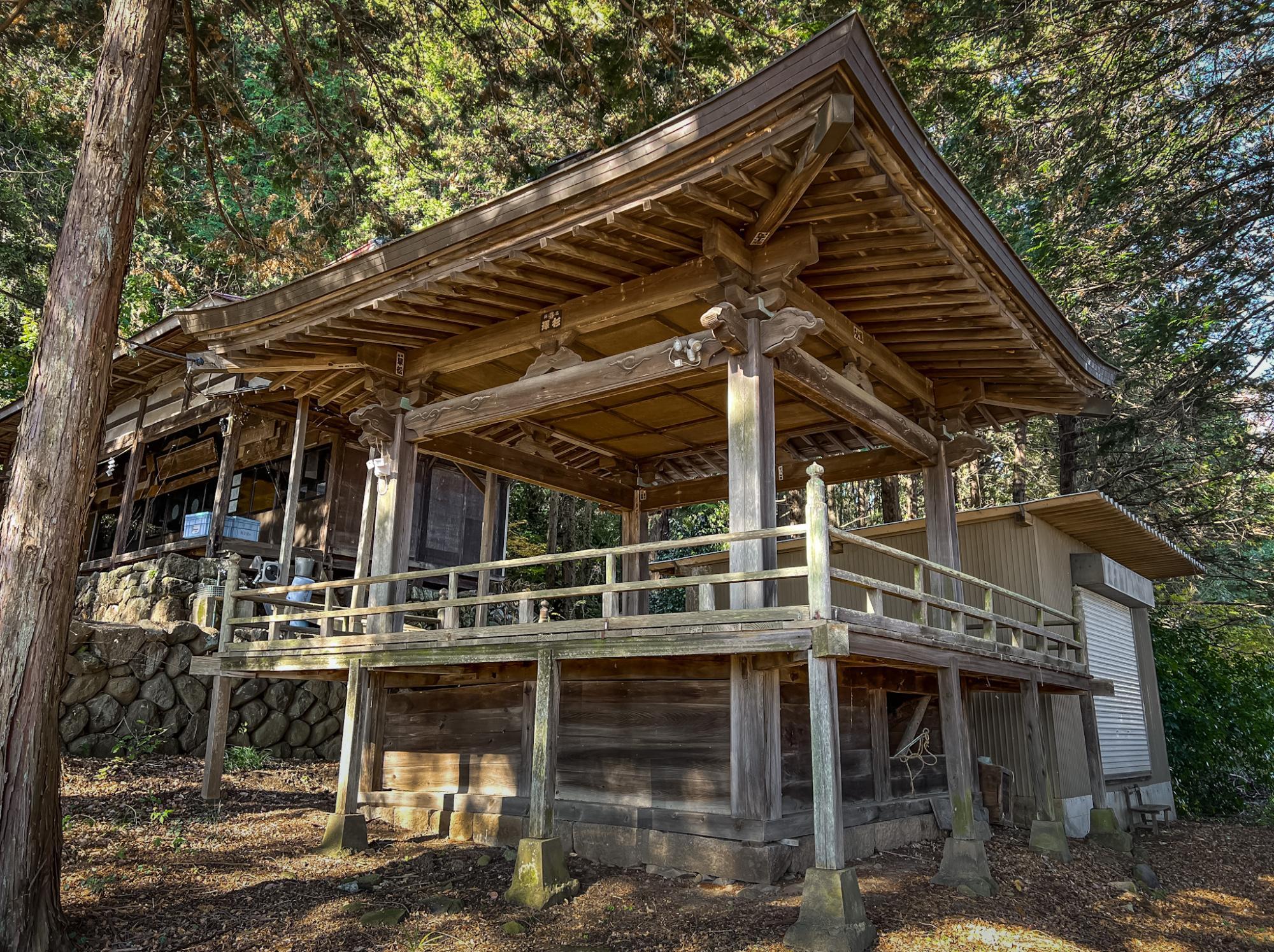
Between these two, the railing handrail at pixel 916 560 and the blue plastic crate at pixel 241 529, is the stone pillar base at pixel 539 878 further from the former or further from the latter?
the blue plastic crate at pixel 241 529

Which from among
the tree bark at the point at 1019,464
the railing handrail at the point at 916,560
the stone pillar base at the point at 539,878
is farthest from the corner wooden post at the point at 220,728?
the tree bark at the point at 1019,464

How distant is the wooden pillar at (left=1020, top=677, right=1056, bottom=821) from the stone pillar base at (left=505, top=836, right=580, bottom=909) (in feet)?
17.1

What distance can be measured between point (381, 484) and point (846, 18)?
7.12m

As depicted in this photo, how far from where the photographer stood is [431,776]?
1000 centimetres

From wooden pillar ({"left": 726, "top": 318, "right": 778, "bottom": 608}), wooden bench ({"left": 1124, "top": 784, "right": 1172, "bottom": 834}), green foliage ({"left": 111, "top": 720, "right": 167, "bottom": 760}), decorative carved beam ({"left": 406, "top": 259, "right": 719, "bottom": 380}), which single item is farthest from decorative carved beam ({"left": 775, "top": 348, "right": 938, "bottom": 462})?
green foliage ({"left": 111, "top": 720, "right": 167, "bottom": 760})

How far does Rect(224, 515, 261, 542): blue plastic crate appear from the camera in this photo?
16.1 meters

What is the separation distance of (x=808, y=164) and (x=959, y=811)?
555 cm

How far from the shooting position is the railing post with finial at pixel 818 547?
6.43 metres

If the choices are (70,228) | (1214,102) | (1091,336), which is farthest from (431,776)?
(1091,336)

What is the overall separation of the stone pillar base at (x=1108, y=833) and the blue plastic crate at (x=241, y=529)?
14.2 m

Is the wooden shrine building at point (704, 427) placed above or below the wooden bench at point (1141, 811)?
above

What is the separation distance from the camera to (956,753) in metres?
7.85

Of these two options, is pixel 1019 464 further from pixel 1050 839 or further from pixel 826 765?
pixel 826 765

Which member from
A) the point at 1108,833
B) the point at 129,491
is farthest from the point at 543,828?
the point at 129,491
